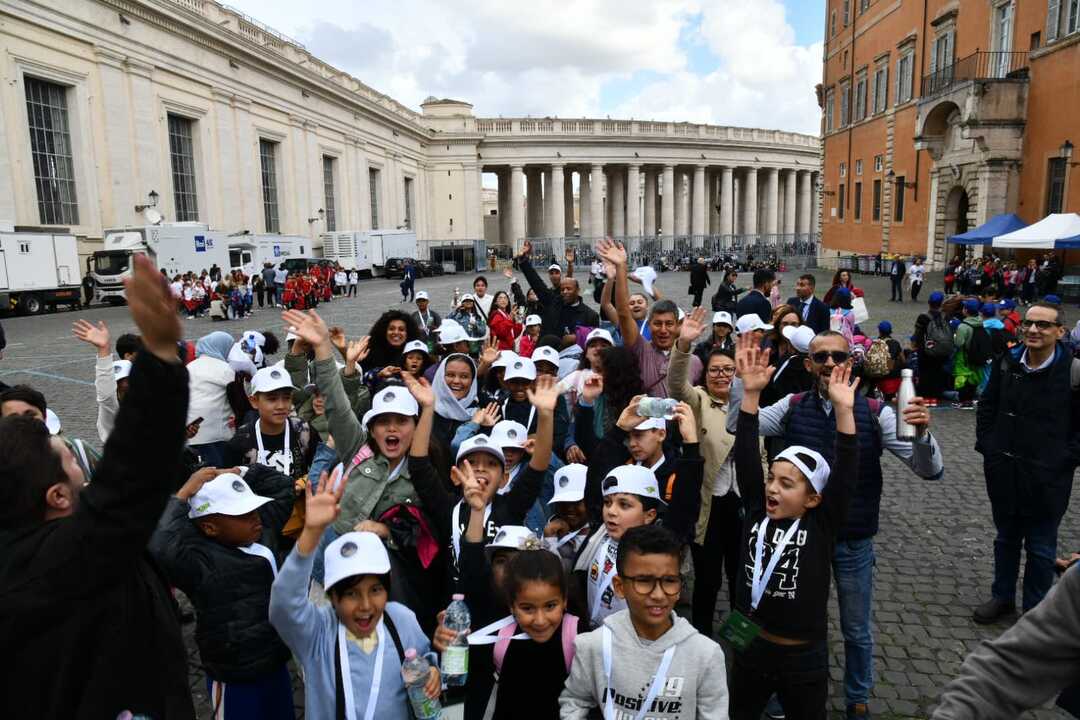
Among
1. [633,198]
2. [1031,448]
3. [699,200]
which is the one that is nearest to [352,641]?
[1031,448]

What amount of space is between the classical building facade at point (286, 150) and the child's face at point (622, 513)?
28.6 meters

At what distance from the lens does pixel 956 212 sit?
28.8 meters

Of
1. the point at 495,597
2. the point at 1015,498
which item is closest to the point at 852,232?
the point at 1015,498

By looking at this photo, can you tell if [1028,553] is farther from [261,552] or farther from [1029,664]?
[261,552]

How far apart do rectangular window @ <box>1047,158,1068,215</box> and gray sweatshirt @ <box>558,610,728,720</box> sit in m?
25.4

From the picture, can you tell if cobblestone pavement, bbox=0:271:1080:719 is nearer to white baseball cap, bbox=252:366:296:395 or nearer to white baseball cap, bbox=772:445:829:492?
white baseball cap, bbox=772:445:829:492

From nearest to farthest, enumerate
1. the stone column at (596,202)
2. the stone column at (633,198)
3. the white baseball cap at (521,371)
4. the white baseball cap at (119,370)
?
the white baseball cap at (119,370)
the white baseball cap at (521,371)
the stone column at (633,198)
the stone column at (596,202)

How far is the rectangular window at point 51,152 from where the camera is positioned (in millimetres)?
25812

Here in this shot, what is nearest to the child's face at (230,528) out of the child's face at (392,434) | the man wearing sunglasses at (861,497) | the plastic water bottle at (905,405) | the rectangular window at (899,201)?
the child's face at (392,434)

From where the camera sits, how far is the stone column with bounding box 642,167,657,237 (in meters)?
72.9

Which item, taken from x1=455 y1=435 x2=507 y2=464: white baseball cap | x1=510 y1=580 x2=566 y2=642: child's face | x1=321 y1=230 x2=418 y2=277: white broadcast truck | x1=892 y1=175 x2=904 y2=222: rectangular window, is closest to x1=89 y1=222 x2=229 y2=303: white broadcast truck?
x1=321 y1=230 x2=418 y2=277: white broadcast truck

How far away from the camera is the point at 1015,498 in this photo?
14.3 ft

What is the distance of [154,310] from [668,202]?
233 ft

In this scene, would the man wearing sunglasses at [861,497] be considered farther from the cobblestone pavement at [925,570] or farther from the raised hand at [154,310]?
the raised hand at [154,310]
